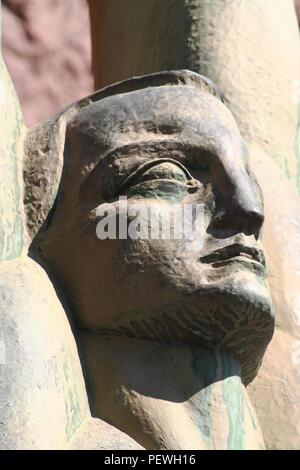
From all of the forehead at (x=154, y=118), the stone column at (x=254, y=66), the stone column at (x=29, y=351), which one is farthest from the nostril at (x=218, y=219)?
the stone column at (x=254, y=66)

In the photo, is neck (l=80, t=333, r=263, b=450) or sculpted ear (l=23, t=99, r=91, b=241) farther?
sculpted ear (l=23, t=99, r=91, b=241)

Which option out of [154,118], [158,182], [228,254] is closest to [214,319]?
[228,254]

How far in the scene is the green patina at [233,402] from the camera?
1.57 meters

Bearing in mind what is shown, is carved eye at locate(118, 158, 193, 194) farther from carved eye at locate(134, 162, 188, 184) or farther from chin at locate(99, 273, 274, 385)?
chin at locate(99, 273, 274, 385)

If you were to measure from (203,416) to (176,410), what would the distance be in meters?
0.04

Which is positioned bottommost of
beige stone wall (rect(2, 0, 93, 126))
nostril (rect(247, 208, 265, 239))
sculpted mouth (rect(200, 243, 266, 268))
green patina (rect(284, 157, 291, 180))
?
sculpted mouth (rect(200, 243, 266, 268))

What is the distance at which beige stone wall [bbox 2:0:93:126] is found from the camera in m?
2.96

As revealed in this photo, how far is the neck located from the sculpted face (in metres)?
0.02

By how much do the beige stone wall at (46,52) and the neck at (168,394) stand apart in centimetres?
141

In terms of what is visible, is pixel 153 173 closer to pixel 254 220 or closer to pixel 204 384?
pixel 254 220

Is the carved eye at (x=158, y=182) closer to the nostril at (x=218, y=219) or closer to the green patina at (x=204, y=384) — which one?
the nostril at (x=218, y=219)

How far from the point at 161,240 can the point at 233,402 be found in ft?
0.88

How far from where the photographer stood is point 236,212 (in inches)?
63.0

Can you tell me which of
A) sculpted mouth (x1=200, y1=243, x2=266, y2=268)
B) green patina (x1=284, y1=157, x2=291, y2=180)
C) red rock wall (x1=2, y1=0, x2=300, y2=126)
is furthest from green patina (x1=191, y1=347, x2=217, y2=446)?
red rock wall (x1=2, y1=0, x2=300, y2=126)
